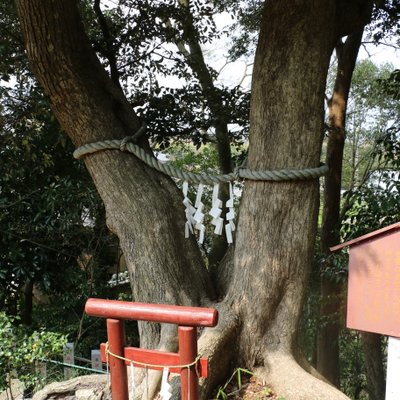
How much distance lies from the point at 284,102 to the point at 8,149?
2500 mm

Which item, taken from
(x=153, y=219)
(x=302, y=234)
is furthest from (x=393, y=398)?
(x=153, y=219)

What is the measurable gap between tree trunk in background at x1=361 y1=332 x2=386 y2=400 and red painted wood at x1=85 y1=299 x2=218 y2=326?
4.75 metres

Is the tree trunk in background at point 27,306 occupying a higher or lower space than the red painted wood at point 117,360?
lower

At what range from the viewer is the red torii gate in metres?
1.57

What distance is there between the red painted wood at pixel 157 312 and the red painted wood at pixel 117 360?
50 mm

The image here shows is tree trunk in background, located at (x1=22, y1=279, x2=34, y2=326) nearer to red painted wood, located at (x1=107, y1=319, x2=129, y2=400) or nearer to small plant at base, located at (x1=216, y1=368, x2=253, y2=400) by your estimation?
small plant at base, located at (x1=216, y1=368, x2=253, y2=400)

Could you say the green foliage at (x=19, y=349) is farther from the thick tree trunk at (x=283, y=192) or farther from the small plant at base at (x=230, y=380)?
the thick tree trunk at (x=283, y=192)

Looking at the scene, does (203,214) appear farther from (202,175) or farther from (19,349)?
(19,349)

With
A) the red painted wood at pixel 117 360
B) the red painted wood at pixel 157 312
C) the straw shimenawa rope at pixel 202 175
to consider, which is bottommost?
the red painted wood at pixel 117 360

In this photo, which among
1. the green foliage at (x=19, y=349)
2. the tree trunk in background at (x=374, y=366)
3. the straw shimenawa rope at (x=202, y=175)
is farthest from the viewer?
the tree trunk in background at (x=374, y=366)

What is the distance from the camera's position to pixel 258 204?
2.52 metres

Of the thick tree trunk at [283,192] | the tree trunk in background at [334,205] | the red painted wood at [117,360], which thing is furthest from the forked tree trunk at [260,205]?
the tree trunk in background at [334,205]

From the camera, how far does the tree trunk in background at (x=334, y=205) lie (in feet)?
17.0

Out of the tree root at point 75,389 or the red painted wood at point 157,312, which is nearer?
the red painted wood at point 157,312
